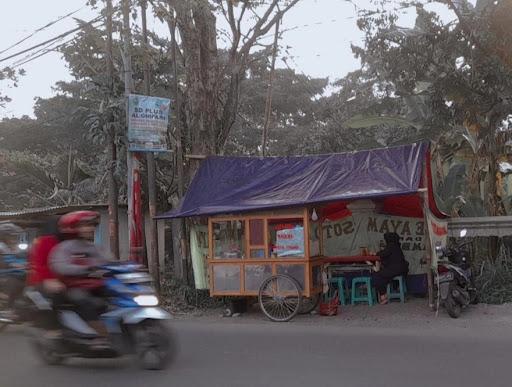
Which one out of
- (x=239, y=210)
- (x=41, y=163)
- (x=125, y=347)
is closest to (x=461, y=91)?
(x=239, y=210)

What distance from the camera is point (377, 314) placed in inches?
410

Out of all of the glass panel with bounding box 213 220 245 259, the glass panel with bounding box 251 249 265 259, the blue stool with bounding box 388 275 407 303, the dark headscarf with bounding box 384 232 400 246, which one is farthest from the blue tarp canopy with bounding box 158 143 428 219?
the blue stool with bounding box 388 275 407 303

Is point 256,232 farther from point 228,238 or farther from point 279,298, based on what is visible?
point 279,298

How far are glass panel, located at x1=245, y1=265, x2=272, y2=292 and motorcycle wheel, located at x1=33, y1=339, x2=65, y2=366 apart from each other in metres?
4.54

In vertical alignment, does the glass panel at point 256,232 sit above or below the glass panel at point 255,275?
above

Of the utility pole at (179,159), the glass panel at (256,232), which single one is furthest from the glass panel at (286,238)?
the utility pole at (179,159)

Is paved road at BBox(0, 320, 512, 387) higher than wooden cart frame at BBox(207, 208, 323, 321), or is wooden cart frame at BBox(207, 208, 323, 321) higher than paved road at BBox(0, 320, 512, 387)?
wooden cart frame at BBox(207, 208, 323, 321)

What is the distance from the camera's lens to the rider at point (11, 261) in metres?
8.77

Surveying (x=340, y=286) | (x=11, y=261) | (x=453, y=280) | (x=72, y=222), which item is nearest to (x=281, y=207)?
(x=340, y=286)

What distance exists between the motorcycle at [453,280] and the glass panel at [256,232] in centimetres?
290

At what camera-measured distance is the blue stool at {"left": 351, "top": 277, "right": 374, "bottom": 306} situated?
1121 cm

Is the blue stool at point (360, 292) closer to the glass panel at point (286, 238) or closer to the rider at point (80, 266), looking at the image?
the glass panel at point (286, 238)

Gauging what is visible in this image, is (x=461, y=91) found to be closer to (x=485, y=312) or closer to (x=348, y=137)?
(x=485, y=312)

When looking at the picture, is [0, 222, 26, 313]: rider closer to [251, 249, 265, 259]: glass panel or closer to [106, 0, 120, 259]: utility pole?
[106, 0, 120, 259]: utility pole
